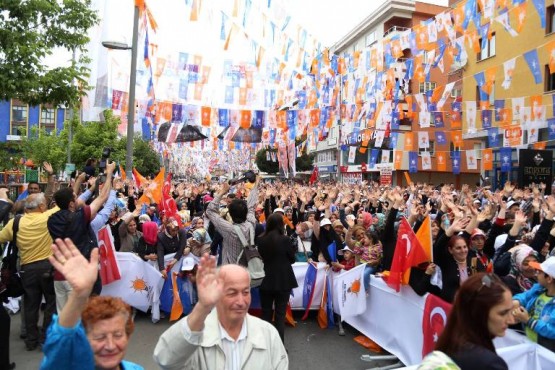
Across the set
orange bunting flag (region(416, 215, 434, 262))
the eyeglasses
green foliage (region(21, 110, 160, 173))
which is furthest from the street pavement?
green foliage (region(21, 110, 160, 173))

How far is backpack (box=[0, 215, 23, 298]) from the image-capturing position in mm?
5328

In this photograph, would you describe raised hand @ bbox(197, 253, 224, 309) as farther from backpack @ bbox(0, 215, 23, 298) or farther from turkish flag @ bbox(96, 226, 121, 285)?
turkish flag @ bbox(96, 226, 121, 285)

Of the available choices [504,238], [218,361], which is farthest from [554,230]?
[218,361]

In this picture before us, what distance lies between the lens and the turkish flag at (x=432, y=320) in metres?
4.34

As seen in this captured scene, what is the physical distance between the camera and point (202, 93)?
20.1 meters

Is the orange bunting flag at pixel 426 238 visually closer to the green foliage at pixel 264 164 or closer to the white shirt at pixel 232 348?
the white shirt at pixel 232 348

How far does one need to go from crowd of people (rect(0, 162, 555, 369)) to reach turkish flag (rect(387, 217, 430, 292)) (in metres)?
0.14

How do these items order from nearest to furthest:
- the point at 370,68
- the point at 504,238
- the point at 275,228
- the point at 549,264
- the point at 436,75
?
the point at 549,264, the point at 275,228, the point at 504,238, the point at 370,68, the point at 436,75

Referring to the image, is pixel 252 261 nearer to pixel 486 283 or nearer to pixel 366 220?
pixel 486 283

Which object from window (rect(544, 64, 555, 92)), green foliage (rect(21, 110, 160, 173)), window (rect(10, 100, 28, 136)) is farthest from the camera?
window (rect(10, 100, 28, 136))

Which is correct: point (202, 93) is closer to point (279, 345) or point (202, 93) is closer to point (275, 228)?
point (275, 228)

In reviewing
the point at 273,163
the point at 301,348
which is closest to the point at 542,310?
the point at 301,348

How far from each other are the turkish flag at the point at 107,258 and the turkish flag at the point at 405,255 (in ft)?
12.8

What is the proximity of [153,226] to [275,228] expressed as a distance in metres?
2.48
